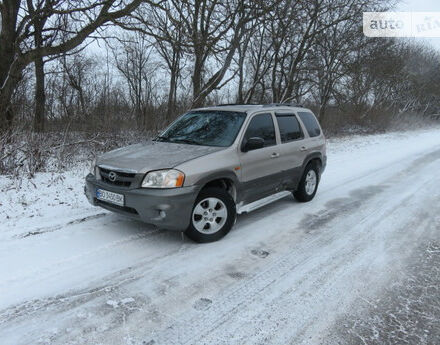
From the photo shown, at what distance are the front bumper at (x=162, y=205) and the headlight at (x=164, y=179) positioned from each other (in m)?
0.06

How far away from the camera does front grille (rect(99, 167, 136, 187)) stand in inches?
158

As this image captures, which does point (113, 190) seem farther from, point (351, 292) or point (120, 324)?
point (351, 292)

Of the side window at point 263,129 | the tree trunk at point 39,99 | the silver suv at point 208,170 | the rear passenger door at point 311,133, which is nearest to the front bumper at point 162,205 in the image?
the silver suv at point 208,170

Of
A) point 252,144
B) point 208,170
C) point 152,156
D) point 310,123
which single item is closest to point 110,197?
point 152,156

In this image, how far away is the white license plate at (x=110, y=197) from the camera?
159 inches

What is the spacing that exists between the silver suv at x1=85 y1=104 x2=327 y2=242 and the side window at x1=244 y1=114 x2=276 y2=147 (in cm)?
2

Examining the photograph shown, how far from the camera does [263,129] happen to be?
5199 millimetres

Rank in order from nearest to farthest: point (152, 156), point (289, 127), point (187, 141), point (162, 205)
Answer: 1. point (162, 205)
2. point (152, 156)
3. point (187, 141)
4. point (289, 127)

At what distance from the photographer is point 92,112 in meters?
10.8

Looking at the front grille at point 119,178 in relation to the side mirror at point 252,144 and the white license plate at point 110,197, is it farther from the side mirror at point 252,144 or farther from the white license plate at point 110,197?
the side mirror at point 252,144

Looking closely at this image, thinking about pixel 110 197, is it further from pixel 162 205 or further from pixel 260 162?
pixel 260 162

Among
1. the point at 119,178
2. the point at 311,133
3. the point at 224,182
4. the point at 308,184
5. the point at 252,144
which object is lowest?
the point at 308,184

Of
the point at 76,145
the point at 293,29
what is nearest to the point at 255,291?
the point at 76,145

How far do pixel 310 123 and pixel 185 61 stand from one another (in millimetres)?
13315
